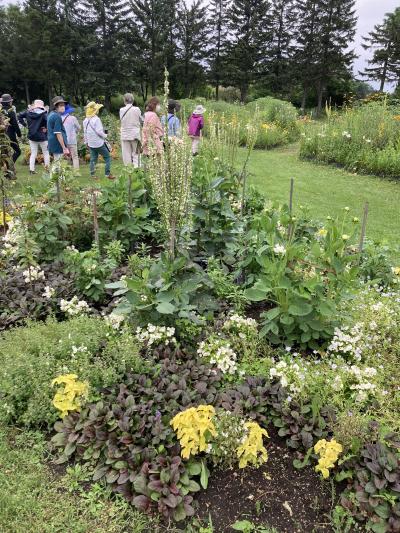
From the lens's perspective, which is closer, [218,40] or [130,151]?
[130,151]

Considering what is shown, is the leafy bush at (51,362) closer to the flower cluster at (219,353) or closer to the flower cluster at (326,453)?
the flower cluster at (219,353)

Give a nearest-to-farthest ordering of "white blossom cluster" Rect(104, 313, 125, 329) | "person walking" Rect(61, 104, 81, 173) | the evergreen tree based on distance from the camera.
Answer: "white blossom cluster" Rect(104, 313, 125, 329)
"person walking" Rect(61, 104, 81, 173)
the evergreen tree

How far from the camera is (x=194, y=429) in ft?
7.55

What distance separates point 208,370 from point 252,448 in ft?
2.26

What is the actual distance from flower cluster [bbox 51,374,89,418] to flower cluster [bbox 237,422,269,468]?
994mm

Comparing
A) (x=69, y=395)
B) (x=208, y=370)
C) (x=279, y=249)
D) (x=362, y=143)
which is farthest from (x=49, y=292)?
(x=362, y=143)

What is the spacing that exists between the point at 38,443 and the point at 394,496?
1947mm

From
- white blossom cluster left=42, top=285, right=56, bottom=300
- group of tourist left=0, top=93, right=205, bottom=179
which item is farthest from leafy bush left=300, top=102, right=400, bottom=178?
white blossom cluster left=42, top=285, right=56, bottom=300

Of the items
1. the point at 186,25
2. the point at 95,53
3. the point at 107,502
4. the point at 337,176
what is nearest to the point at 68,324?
the point at 107,502

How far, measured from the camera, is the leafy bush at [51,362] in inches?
107

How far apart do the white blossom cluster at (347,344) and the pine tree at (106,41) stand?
32983 millimetres

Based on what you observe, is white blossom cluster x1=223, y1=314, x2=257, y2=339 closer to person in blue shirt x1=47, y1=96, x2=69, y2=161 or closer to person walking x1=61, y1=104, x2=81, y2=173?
person in blue shirt x1=47, y1=96, x2=69, y2=161

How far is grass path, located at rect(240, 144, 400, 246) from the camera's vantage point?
22.8 feet

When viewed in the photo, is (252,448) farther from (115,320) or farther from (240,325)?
(115,320)
